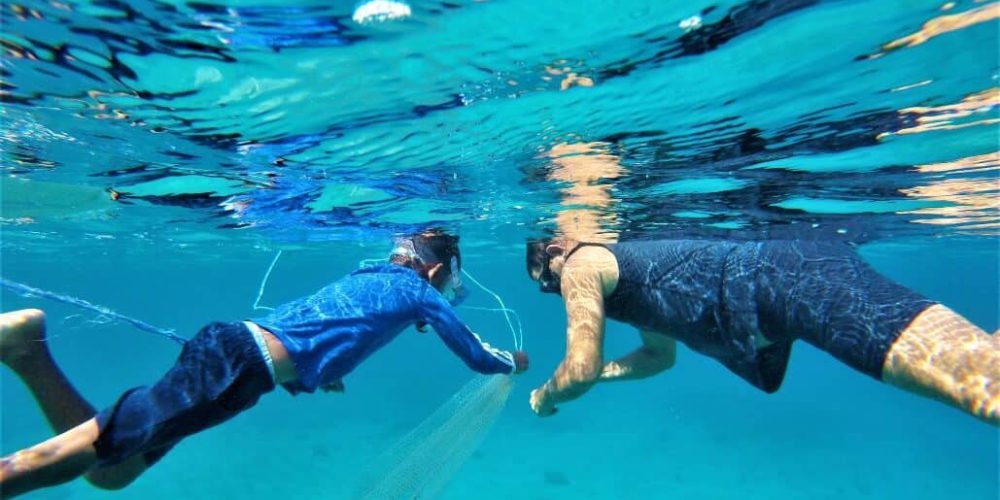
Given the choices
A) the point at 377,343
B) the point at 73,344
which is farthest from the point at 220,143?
the point at 73,344

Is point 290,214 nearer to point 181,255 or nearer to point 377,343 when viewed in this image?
point 377,343

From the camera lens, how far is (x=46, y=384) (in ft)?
17.8

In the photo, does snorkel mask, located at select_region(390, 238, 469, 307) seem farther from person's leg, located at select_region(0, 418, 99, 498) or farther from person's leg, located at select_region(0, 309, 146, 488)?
person's leg, located at select_region(0, 418, 99, 498)

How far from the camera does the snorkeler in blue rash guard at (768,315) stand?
393cm

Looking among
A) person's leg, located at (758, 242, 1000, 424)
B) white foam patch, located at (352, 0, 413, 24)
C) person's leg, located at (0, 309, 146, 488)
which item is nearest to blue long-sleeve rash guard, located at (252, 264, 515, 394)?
person's leg, located at (0, 309, 146, 488)

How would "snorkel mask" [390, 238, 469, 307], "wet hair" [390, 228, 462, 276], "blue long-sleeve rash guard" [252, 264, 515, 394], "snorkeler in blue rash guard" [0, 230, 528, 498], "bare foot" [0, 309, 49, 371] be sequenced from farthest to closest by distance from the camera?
1. "snorkel mask" [390, 238, 469, 307]
2. "wet hair" [390, 228, 462, 276]
3. "blue long-sleeve rash guard" [252, 264, 515, 394]
4. "bare foot" [0, 309, 49, 371]
5. "snorkeler in blue rash guard" [0, 230, 528, 498]

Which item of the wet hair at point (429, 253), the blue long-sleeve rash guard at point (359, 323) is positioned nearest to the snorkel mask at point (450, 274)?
the wet hair at point (429, 253)

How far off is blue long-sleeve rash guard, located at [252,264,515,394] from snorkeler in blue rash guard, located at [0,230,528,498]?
0.01 metres

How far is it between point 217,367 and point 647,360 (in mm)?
5870

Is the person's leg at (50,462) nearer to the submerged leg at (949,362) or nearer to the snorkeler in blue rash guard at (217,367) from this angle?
the snorkeler in blue rash guard at (217,367)

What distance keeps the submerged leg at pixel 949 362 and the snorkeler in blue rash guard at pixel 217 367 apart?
3955mm

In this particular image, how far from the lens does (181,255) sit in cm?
3281

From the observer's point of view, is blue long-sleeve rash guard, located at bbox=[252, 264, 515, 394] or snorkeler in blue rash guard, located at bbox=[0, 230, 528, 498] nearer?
snorkeler in blue rash guard, located at bbox=[0, 230, 528, 498]

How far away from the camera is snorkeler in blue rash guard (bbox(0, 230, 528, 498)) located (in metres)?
4.24
